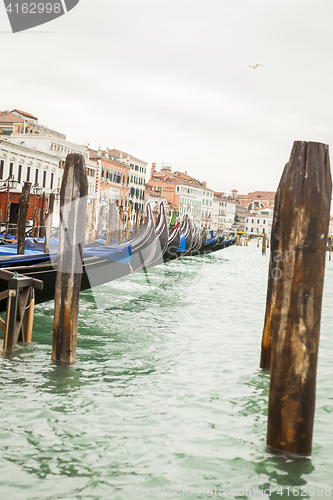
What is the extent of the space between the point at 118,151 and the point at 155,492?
49754 mm

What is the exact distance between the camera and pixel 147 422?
138 inches

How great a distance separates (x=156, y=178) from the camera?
63.9 meters

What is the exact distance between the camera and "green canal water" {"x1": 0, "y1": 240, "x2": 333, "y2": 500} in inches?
108

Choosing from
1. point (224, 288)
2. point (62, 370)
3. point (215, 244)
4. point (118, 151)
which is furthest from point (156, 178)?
point (62, 370)

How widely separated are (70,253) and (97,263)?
10.3 ft

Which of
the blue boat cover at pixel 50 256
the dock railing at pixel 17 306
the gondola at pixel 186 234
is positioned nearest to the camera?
the dock railing at pixel 17 306

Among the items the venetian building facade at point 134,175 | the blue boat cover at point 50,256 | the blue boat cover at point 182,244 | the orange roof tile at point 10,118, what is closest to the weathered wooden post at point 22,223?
the blue boat cover at point 50,256

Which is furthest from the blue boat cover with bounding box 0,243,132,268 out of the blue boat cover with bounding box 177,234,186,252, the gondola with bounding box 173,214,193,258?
the gondola with bounding box 173,214,193,258

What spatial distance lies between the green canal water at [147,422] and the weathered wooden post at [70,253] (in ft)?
1.20

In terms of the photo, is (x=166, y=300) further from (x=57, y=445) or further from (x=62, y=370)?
(x=57, y=445)

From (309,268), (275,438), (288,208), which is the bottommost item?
(275,438)

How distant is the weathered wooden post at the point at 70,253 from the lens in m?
4.17

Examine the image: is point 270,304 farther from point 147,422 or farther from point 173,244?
point 173,244

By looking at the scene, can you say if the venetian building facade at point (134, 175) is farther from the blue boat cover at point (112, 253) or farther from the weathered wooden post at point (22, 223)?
the blue boat cover at point (112, 253)
